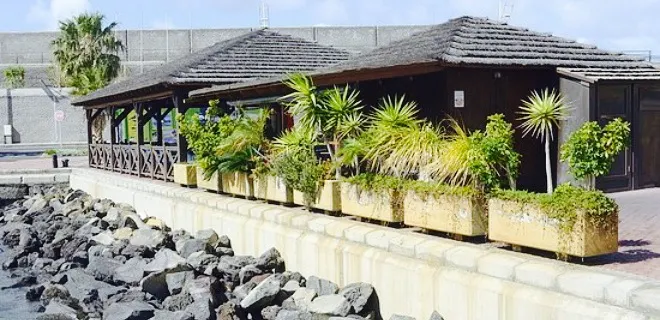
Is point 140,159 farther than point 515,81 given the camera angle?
Yes

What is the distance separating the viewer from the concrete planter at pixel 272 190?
1252cm

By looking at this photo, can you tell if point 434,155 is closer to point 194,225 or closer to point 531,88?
point 531,88

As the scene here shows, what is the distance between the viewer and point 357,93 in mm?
12883

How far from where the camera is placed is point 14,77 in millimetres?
47750

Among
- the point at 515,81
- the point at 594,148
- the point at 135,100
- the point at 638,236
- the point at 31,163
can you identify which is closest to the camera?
the point at 594,148

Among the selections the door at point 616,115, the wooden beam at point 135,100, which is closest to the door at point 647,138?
the door at point 616,115

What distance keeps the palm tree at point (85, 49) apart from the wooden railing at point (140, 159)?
14.4 metres

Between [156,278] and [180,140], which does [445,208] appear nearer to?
[156,278]

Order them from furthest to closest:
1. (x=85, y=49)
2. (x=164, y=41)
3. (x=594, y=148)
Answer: (x=164, y=41) < (x=85, y=49) < (x=594, y=148)

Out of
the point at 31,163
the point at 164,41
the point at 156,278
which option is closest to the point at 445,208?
the point at 156,278

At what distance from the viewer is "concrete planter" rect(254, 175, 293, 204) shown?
41.1ft

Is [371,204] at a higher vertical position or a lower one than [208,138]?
lower

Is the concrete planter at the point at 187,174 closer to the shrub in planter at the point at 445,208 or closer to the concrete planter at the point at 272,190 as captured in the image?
the concrete planter at the point at 272,190

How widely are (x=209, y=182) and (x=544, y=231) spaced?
8913mm
